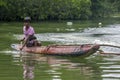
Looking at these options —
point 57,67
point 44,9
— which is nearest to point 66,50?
point 57,67

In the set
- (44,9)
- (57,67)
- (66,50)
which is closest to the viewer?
(57,67)

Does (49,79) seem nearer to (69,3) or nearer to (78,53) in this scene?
(78,53)

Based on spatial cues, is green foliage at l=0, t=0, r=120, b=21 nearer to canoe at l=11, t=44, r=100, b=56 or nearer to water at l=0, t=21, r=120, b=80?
canoe at l=11, t=44, r=100, b=56

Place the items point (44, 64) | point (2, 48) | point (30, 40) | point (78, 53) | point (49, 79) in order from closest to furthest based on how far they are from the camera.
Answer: point (49, 79) → point (44, 64) → point (78, 53) → point (30, 40) → point (2, 48)

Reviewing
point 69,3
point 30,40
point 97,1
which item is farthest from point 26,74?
point 97,1

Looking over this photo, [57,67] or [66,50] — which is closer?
[57,67]

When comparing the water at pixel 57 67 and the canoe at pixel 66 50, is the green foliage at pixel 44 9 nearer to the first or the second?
the canoe at pixel 66 50

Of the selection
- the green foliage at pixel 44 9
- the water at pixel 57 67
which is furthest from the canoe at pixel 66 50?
the green foliage at pixel 44 9

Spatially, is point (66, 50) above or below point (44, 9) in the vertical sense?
above

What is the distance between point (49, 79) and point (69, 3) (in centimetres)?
5609

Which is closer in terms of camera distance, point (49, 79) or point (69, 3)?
point (49, 79)

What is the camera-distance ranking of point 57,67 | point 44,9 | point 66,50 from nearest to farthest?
point 57,67 < point 66,50 < point 44,9

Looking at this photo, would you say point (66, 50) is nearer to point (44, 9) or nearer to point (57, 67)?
point (57, 67)

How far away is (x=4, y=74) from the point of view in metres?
13.9
